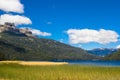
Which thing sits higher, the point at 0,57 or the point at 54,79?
the point at 0,57

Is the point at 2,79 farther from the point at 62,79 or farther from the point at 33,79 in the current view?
the point at 62,79

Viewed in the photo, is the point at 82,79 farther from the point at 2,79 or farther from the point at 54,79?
the point at 2,79

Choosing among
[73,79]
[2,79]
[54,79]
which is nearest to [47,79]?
[54,79]

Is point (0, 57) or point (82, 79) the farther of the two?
point (0, 57)

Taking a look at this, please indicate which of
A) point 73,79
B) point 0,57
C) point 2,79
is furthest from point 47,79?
point 0,57

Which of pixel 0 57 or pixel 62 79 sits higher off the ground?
pixel 0 57

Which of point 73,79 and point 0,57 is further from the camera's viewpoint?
point 0,57

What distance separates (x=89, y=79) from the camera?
3294 cm

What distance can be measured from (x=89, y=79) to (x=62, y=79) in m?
3.06

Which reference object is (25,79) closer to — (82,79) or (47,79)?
(47,79)

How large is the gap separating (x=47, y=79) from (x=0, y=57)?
9553 centimetres

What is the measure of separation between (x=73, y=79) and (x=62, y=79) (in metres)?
1.27

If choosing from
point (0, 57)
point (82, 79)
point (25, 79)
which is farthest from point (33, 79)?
point (0, 57)

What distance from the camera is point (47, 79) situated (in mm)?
33094
